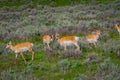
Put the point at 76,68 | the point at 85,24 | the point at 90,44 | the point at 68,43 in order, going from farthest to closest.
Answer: the point at 85,24
the point at 90,44
the point at 68,43
the point at 76,68

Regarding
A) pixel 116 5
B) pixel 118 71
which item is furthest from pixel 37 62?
pixel 116 5

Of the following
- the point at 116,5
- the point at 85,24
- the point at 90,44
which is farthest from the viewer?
the point at 116,5

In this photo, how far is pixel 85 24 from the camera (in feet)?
76.3

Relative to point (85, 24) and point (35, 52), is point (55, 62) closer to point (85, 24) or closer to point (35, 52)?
point (35, 52)

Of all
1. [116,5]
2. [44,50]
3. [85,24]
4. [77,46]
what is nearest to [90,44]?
[77,46]

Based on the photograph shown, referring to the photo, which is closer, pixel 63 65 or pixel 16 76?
pixel 16 76

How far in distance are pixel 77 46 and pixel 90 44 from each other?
5.40 ft

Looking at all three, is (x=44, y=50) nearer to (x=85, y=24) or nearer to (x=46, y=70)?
(x=46, y=70)

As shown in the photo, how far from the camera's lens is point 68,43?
49.7 ft

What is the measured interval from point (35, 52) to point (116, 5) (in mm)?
23182

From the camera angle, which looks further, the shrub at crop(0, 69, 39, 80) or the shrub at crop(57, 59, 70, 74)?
the shrub at crop(57, 59, 70, 74)

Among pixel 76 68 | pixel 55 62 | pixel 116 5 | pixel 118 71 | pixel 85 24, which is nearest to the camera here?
pixel 118 71

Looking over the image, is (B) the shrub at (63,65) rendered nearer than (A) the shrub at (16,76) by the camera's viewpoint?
No

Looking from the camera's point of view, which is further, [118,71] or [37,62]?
[37,62]
